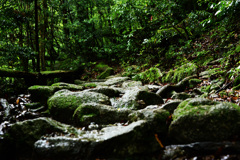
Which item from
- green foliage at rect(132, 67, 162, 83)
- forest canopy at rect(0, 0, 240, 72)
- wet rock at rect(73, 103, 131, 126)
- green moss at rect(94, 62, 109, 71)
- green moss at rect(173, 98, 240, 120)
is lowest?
wet rock at rect(73, 103, 131, 126)

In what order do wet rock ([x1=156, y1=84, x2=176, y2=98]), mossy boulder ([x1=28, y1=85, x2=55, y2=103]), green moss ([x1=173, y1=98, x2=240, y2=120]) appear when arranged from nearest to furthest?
green moss ([x1=173, y1=98, x2=240, y2=120])
mossy boulder ([x1=28, y1=85, x2=55, y2=103])
wet rock ([x1=156, y1=84, x2=176, y2=98])

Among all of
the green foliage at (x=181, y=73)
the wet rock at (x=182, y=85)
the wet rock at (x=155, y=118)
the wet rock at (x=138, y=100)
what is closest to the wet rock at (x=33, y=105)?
the wet rock at (x=138, y=100)

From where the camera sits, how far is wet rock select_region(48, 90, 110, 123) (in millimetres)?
4088

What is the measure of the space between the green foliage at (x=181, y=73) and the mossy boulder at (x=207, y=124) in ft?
13.9

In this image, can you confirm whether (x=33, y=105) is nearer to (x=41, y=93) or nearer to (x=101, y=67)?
(x=41, y=93)

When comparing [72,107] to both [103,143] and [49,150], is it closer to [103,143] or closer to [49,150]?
[49,150]

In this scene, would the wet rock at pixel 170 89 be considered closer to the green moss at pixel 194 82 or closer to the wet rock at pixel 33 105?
the green moss at pixel 194 82

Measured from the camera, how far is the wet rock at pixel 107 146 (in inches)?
101


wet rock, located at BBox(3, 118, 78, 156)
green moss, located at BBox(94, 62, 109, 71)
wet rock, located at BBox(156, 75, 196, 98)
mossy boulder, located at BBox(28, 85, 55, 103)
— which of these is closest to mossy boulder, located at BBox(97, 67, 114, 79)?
green moss, located at BBox(94, 62, 109, 71)

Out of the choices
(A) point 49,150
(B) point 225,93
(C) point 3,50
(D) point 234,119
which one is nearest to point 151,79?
(B) point 225,93

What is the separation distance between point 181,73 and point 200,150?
518 centimetres

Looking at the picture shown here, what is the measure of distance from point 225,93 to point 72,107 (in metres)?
4.06

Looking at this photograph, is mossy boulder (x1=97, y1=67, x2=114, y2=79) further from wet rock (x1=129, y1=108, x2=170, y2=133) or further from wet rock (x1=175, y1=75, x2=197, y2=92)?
wet rock (x1=129, y1=108, x2=170, y2=133)

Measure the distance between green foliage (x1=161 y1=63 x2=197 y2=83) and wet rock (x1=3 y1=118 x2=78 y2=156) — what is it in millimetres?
5609
